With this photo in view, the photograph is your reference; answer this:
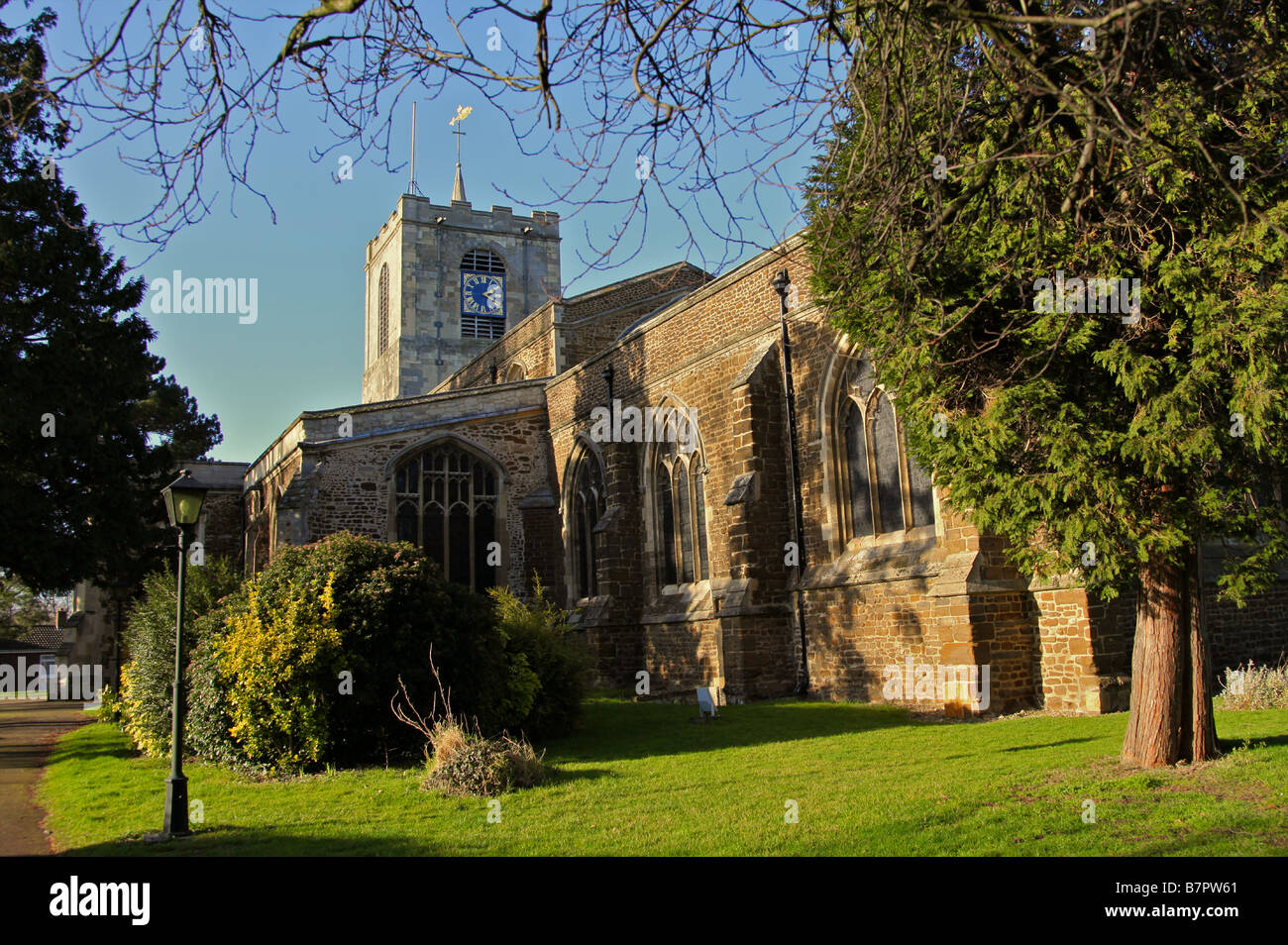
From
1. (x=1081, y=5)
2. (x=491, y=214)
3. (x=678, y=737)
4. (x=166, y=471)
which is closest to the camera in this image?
(x=1081, y=5)

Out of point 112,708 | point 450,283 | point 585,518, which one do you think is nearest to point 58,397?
point 112,708

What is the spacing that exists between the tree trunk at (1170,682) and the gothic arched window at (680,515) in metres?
10.1

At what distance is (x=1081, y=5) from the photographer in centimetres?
588

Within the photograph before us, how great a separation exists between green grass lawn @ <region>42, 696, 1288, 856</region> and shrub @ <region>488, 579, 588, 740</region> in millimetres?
550

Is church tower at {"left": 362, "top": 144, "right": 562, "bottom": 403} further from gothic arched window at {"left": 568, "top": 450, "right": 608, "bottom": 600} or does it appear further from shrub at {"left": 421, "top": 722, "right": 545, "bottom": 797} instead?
shrub at {"left": 421, "top": 722, "right": 545, "bottom": 797}

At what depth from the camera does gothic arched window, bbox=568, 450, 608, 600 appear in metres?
22.1

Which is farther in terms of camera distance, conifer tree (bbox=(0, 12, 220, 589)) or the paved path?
conifer tree (bbox=(0, 12, 220, 589))

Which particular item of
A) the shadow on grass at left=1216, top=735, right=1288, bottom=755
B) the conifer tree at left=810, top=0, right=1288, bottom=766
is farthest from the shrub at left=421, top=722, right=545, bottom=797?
the shadow on grass at left=1216, top=735, right=1288, bottom=755

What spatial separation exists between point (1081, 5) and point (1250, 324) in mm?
2726

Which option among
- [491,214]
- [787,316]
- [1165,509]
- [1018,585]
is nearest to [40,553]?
[787,316]

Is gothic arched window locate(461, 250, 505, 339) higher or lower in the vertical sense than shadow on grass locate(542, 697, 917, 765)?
higher

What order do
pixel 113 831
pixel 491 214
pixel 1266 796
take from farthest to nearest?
pixel 491 214 → pixel 113 831 → pixel 1266 796

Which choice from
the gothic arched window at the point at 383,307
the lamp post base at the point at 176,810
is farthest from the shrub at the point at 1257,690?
the gothic arched window at the point at 383,307

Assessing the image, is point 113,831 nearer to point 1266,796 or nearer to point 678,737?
point 678,737
